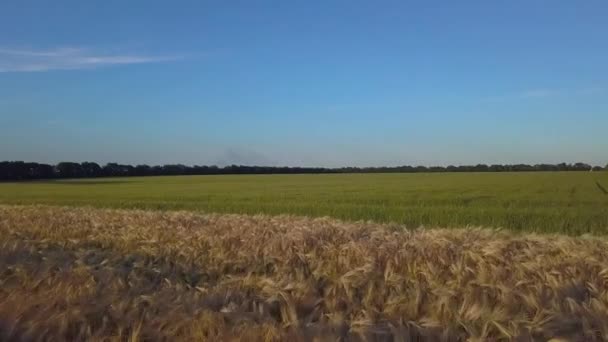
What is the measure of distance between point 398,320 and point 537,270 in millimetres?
1959

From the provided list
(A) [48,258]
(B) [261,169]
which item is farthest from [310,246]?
(B) [261,169]

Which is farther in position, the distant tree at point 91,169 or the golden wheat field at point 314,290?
the distant tree at point 91,169

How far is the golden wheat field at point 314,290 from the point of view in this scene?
2779mm

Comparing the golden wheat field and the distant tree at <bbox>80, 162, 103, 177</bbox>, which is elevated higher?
the distant tree at <bbox>80, 162, 103, 177</bbox>

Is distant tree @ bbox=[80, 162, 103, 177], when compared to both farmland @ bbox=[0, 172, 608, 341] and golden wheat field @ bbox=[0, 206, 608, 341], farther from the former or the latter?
golden wheat field @ bbox=[0, 206, 608, 341]

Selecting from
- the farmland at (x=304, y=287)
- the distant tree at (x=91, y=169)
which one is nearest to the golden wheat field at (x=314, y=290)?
the farmland at (x=304, y=287)

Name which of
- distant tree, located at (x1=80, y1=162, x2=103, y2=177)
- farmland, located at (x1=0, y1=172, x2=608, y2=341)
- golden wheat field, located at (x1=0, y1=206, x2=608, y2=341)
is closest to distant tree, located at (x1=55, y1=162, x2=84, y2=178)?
distant tree, located at (x1=80, y1=162, x2=103, y2=177)

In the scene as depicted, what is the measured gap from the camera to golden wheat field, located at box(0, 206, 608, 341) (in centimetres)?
278

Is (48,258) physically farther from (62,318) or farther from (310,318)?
(310,318)

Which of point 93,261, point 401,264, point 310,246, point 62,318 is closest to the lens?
point 62,318

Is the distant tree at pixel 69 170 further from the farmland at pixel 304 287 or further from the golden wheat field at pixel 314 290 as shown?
the golden wheat field at pixel 314 290

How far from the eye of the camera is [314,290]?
12.5ft

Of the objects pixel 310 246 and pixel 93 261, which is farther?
pixel 310 246

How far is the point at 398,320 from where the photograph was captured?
3.07 meters
